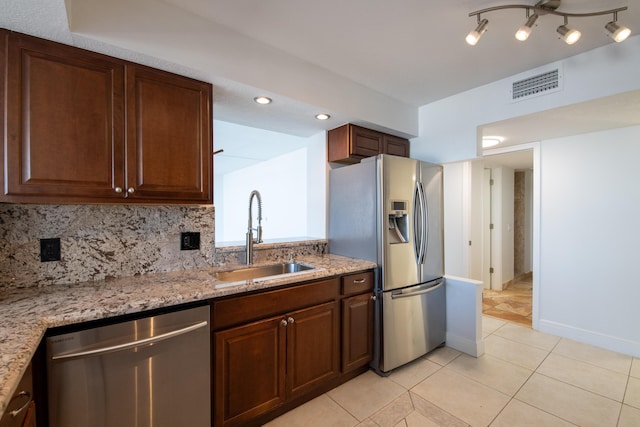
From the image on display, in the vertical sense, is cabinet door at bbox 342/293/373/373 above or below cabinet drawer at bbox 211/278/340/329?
below

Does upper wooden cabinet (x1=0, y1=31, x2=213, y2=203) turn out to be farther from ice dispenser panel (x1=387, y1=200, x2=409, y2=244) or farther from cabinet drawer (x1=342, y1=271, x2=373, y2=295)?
ice dispenser panel (x1=387, y1=200, x2=409, y2=244)

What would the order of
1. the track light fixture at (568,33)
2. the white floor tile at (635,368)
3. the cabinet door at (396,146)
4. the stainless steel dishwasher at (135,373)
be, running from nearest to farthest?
1. the stainless steel dishwasher at (135,373)
2. the track light fixture at (568,33)
3. the white floor tile at (635,368)
4. the cabinet door at (396,146)

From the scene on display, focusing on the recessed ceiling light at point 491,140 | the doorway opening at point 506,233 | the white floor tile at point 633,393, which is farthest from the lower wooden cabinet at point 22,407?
the doorway opening at point 506,233

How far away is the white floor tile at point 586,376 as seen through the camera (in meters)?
2.07

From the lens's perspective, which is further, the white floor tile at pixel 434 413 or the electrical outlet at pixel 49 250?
the white floor tile at pixel 434 413

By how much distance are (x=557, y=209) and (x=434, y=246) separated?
1.64 metres

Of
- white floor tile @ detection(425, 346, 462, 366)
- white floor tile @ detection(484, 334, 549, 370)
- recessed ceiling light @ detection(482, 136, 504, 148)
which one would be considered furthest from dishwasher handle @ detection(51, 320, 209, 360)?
recessed ceiling light @ detection(482, 136, 504, 148)

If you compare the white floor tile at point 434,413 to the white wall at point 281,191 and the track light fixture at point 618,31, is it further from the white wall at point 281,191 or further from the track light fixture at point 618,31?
the track light fixture at point 618,31

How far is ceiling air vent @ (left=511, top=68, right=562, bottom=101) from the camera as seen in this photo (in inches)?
84.9

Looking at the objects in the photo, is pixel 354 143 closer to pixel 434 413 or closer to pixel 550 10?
pixel 550 10

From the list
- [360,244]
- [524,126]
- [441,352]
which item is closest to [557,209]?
[524,126]

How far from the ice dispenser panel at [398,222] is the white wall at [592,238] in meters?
1.95

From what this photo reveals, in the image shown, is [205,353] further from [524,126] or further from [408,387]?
[524,126]

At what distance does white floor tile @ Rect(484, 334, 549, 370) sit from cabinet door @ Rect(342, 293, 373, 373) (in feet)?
4.26
